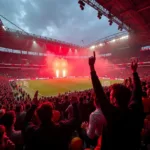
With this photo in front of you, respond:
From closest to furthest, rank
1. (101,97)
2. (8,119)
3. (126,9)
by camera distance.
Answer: (101,97) < (8,119) < (126,9)

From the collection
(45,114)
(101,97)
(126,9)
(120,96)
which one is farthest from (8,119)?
(126,9)

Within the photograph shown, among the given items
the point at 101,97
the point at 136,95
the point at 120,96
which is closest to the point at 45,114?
the point at 101,97

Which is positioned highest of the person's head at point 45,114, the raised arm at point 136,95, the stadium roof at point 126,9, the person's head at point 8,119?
the stadium roof at point 126,9

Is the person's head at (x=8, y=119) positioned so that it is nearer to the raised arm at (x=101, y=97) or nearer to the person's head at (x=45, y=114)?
the person's head at (x=45, y=114)

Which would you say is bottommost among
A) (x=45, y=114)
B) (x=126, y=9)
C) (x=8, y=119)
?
(x=8, y=119)

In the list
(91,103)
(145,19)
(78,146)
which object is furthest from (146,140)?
(145,19)

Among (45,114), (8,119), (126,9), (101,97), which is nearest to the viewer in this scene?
(101,97)

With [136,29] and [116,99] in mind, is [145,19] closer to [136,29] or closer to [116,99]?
[136,29]

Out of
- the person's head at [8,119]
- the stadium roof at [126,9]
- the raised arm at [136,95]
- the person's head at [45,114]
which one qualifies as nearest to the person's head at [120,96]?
the raised arm at [136,95]

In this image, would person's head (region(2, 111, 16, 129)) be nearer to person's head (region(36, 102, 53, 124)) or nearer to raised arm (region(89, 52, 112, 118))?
person's head (region(36, 102, 53, 124))

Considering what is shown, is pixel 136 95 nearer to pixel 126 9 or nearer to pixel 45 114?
pixel 45 114

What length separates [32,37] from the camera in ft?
144

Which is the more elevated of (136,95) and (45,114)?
(136,95)

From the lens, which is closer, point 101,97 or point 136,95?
point 101,97
